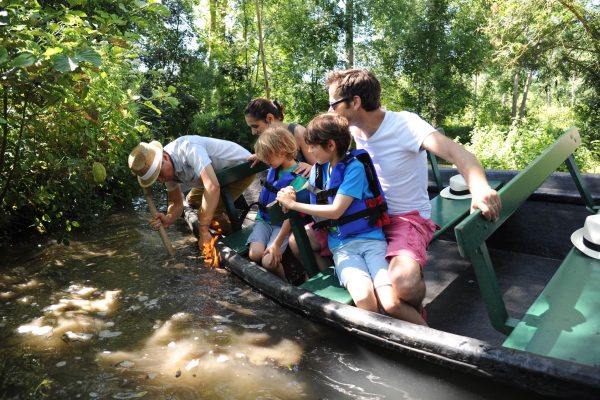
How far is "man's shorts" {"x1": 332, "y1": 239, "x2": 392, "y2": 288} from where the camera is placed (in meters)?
2.36

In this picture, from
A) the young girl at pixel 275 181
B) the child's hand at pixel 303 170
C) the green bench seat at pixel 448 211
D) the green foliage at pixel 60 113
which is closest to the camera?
the green foliage at pixel 60 113

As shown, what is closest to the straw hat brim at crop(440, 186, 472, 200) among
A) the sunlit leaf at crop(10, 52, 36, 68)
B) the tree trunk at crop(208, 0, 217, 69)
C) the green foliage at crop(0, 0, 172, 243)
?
the green foliage at crop(0, 0, 172, 243)

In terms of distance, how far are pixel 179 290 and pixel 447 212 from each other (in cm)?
205

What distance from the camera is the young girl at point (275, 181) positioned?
3.14 meters

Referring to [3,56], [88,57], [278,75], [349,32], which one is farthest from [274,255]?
[278,75]

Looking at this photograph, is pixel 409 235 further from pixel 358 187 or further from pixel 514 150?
pixel 514 150

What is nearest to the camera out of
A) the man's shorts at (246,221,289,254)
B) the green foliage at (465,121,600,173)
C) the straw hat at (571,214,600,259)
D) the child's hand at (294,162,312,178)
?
the straw hat at (571,214,600,259)

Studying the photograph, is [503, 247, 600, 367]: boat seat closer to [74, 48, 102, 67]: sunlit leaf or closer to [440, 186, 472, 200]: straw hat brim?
[440, 186, 472, 200]: straw hat brim

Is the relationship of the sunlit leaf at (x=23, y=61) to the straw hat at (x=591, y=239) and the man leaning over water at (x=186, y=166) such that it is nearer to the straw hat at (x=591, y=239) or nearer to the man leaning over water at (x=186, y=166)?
the man leaning over water at (x=186, y=166)

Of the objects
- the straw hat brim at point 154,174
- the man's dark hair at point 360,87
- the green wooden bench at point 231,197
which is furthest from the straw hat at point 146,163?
the man's dark hair at point 360,87

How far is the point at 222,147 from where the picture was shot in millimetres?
4043

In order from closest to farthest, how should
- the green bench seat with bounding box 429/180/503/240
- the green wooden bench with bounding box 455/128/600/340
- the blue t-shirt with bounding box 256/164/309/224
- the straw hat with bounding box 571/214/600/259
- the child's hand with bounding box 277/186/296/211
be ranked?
the green wooden bench with bounding box 455/128/600/340 → the straw hat with bounding box 571/214/600/259 → the child's hand with bounding box 277/186/296/211 → the blue t-shirt with bounding box 256/164/309/224 → the green bench seat with bounding box 429/180/503/240

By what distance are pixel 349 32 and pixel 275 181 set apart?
14.4 metres

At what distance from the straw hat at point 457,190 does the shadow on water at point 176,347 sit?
1707 mm
